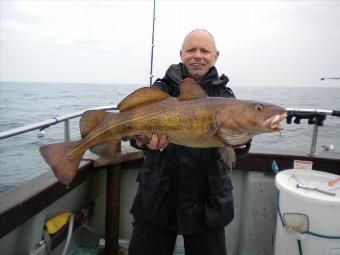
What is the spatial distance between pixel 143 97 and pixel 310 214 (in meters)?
2.03

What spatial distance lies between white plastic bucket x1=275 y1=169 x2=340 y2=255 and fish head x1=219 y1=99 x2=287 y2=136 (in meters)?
1.21

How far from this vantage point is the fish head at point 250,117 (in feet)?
8.30

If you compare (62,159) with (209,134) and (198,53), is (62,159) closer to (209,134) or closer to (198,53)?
(209,134)

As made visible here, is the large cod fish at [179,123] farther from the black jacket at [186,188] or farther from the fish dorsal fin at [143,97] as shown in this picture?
the black jacket at [186,188]

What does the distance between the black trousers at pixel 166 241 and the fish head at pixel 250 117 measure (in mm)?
1019

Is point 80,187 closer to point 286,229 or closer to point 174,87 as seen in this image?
point 174,87

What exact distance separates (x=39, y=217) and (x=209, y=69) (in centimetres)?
228

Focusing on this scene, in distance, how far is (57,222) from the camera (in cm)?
385

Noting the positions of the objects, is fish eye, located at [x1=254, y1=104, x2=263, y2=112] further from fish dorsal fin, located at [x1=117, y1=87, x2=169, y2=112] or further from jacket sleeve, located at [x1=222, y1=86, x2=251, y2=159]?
fish dorsal fin, located at [x1=117, y1=87, x2=169, y2=112]

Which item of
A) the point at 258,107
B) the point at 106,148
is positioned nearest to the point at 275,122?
the point at 258,107

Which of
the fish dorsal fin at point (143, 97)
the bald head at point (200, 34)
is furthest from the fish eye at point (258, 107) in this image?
the bald head at point (200, 34)

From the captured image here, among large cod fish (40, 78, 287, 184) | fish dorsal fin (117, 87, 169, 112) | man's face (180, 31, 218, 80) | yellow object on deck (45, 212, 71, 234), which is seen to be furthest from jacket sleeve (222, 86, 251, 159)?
yellow object on deck (45, 212, 71, 234)

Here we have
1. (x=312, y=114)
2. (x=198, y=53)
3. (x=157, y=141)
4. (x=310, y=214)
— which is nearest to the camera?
(x=157, y=141)

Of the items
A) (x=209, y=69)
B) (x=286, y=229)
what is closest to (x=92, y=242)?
(x=286, y=229)
